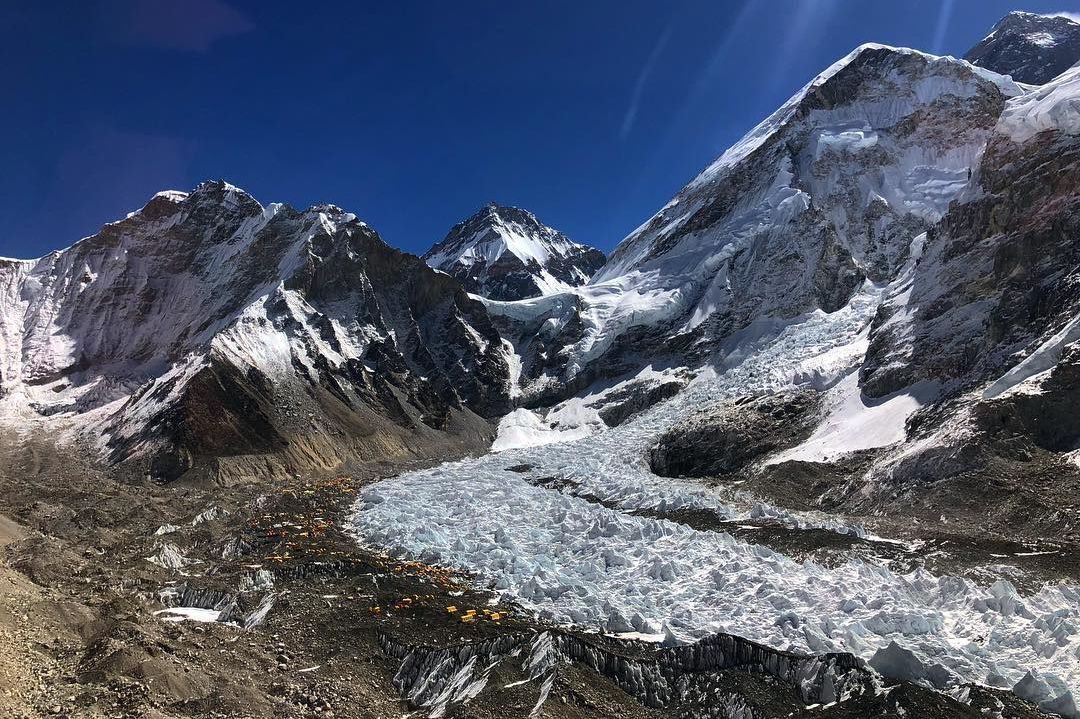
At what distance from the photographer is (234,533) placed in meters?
29.0

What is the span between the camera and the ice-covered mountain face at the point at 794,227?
271 ft

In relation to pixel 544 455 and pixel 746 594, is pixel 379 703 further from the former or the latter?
pixel 544 455

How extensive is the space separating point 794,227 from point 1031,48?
11575 cm

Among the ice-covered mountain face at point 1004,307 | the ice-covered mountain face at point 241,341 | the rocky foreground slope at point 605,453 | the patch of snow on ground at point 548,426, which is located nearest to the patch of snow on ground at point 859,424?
the rocky foreground slope at point 605,453

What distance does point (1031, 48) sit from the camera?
149875 mm

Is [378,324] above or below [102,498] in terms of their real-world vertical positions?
above

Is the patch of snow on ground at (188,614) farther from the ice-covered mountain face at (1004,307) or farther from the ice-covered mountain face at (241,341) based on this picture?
the ice-covered mountain face at (241,341)

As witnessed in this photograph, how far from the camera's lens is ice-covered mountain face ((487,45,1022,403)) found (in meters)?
82.5

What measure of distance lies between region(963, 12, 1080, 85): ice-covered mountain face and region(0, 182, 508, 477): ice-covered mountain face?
5520 inches

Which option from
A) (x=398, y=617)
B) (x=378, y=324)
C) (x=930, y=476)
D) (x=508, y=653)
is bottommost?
(x=930, y=476)

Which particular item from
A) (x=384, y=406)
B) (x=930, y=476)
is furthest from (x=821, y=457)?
(x=384, y=406)

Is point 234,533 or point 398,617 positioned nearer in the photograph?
point 398,617

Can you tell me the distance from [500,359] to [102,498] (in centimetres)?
7057

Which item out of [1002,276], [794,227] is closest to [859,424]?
[1002,276]
